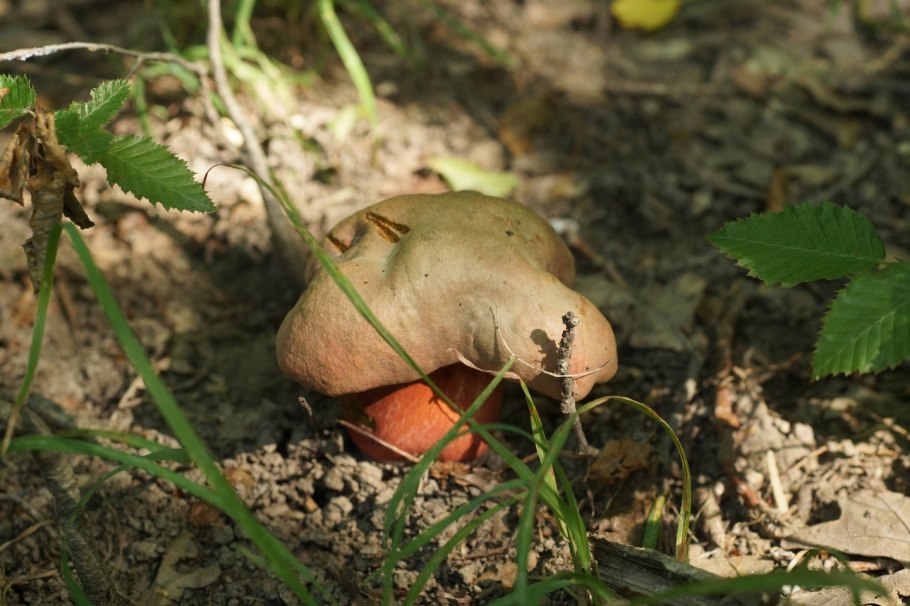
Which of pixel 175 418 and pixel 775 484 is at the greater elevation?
pixel 175 418

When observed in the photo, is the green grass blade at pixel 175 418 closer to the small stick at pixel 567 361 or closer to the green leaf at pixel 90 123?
the green leaf at pixel 90 123

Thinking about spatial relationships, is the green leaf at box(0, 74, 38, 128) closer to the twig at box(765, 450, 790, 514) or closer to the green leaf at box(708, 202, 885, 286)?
the green leaf at box(708, 202, 885, 286)

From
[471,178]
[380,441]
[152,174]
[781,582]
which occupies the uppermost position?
[152,174]

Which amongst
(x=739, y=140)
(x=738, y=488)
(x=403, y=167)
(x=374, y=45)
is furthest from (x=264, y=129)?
(x=738, y=488)

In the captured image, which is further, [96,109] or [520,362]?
[520,362]

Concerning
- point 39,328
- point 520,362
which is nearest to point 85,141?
point 39,328

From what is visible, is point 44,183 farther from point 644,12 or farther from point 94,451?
point 644,12

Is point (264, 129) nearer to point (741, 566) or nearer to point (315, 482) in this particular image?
point (315, 482)

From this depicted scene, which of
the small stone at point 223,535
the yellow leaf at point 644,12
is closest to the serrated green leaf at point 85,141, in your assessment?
the small stone at point 223,535
